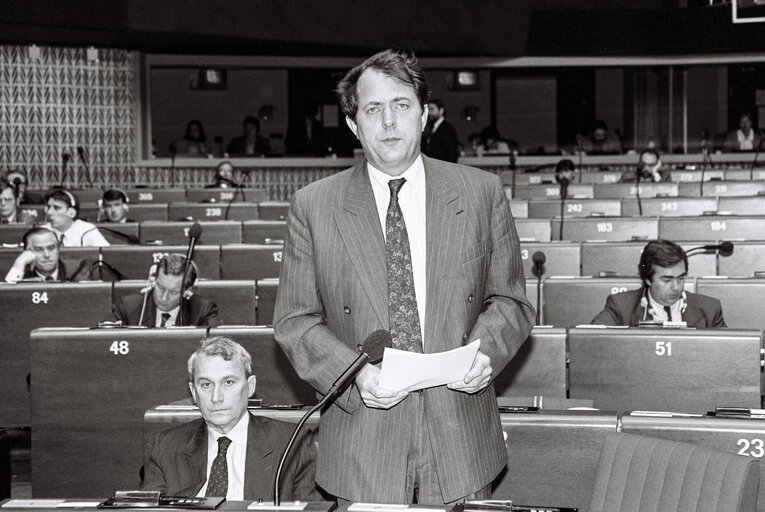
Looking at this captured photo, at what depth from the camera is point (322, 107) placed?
14945mm

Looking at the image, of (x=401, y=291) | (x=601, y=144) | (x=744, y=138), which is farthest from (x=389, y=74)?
(x=744, y=138)

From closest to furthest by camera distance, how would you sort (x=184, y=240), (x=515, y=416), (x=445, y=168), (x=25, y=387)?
(x=445, y=168), (x=515, y=416), (x=25, y=387), (x=184, y=240)

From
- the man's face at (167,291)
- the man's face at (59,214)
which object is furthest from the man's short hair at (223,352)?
the man's face at (59,214)

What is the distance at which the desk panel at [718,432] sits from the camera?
8.94 ft

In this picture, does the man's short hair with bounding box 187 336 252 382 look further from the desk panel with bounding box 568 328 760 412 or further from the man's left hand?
the desk panel with bounding box 568 328 760 412

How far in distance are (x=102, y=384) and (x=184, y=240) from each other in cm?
382

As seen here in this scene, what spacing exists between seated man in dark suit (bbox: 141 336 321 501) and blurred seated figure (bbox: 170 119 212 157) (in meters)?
11.5

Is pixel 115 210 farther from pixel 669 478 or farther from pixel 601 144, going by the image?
pixel 601 144

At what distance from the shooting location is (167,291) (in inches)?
201

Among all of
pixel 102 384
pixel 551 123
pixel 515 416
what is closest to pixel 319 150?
pixel 551 123

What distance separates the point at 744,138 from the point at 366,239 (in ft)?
44.8

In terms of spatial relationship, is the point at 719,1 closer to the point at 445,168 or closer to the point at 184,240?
the point at 184,240

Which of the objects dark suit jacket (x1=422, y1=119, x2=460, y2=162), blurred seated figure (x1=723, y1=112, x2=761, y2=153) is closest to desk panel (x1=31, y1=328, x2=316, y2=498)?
dark suit jacket (x1=422, y1=119, x2=460, y2=162)

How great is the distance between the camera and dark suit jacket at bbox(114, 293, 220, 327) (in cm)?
496
